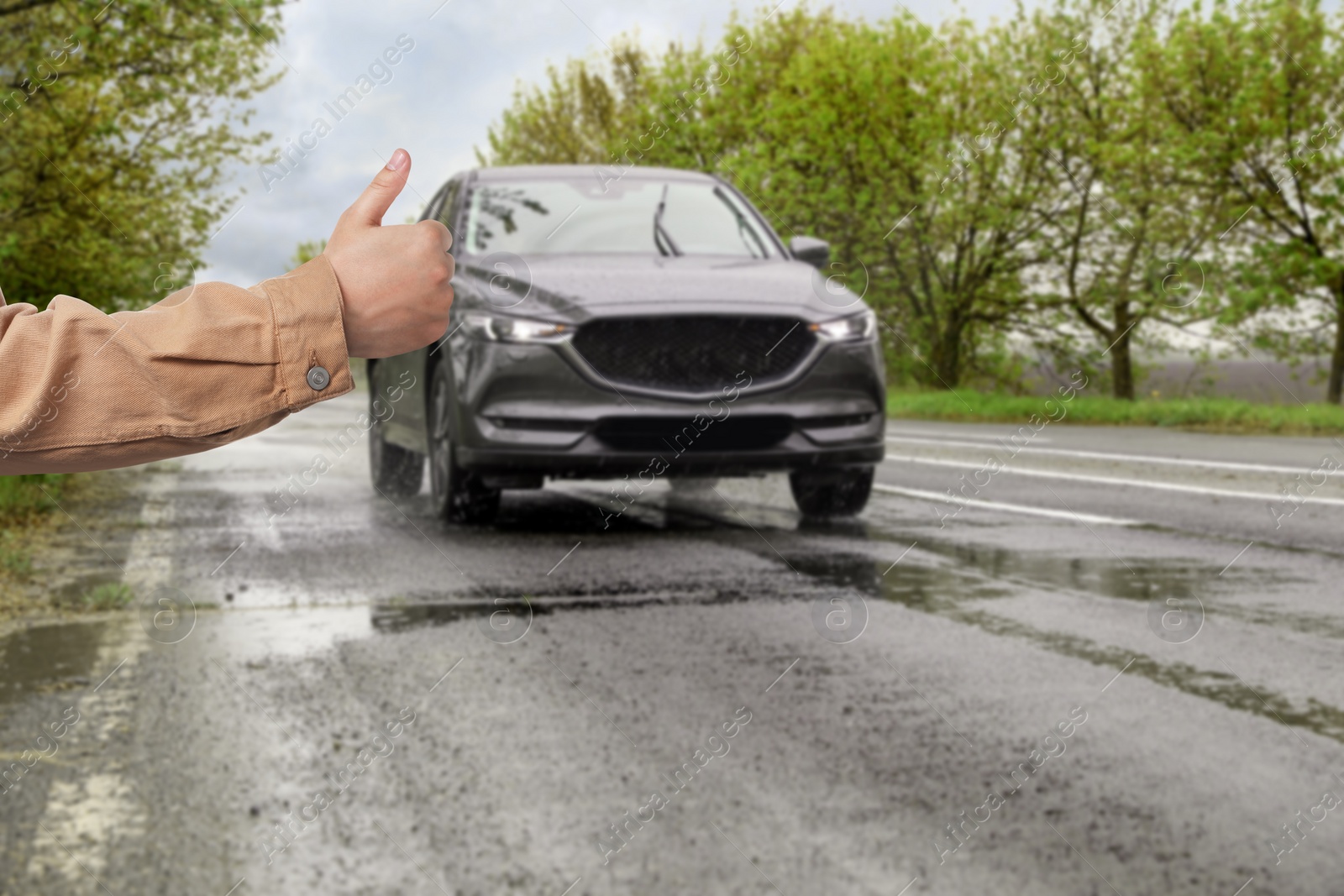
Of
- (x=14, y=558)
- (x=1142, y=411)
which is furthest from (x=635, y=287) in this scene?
(x=1142, y=411)

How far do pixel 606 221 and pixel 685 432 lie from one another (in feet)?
5.15

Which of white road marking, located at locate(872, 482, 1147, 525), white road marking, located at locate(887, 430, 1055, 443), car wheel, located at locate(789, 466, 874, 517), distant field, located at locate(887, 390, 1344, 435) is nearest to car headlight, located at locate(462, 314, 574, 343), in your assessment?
car wheel, located at locate(789, 466, 874, 517)

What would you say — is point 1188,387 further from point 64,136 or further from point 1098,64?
point 64,136

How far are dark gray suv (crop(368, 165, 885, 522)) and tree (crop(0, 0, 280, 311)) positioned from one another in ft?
10.3

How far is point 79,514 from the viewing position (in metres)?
9.08

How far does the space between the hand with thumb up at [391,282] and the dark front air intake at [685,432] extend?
499 centimetres

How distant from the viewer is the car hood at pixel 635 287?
6625mm

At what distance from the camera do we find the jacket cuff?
1.52 m

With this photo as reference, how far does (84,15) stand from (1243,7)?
1990 cm

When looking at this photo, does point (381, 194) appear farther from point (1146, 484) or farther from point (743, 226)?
point (1146, 484)

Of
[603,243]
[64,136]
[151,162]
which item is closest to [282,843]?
[603,243]

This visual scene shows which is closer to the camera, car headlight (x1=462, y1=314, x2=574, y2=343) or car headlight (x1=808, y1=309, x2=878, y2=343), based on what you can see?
car headlight (x1=462, y1=314, x2=574, y2=343)

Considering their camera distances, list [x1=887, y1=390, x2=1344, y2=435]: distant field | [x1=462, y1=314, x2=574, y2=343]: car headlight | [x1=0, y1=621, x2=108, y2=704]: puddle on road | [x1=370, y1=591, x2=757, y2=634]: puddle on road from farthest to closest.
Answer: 1. [x1=887, y1=390, x2=1344, y2=435]: distant field
2. [x1=462, y1=314, x2=574, y2=343]: car headlight
3. [x1=370, y1=591, x2=757, y2=634]: puddle on road
4. [x1=0, y1=621, x2=108, y2=704]: puddle on road

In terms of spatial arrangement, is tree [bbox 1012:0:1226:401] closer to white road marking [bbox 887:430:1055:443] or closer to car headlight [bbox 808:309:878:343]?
white road marking [bbox 887:430:1055:443]
